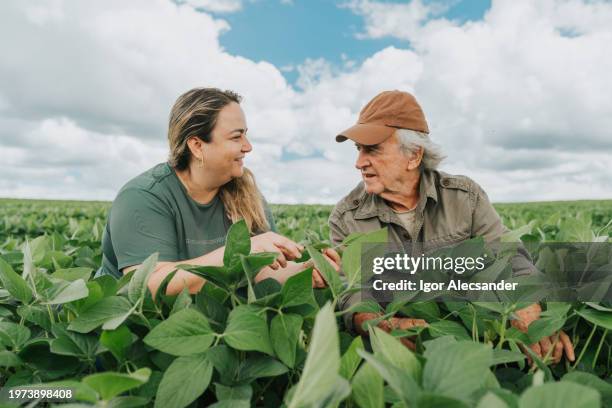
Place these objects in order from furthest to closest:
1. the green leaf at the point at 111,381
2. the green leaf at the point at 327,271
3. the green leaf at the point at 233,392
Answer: the green leaf at the point at 327,271 → the green leaf at the point at 233,392 → the green leaf at the point at 111,381

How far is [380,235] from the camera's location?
1.32 metres

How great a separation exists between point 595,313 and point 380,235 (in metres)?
0.62

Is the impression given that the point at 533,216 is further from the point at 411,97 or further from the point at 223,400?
the point at 223,400

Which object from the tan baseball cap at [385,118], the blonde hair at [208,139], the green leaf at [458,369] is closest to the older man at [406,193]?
the tan baseball cap at [385,118]

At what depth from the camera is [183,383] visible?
1.04m

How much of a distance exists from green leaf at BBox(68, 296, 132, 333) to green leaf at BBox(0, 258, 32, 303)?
0.27 metres

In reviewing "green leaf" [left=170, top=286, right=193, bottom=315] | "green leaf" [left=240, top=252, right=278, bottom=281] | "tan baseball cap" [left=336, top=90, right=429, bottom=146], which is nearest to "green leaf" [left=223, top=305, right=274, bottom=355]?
"green leaf" [left=240, top=252, right=278, bottom=281]

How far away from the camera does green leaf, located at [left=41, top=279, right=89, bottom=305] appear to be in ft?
4.11

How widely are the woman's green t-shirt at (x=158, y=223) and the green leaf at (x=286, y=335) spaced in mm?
1483

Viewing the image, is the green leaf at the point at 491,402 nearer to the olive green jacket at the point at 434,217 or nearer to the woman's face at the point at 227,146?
the olive green jacket at the point at 434,217

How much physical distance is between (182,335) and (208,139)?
2065mm

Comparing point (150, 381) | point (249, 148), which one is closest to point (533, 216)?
Result: point (249, 148)

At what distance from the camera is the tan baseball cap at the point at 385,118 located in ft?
9.78

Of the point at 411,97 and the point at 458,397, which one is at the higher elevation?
the point at 411,97
